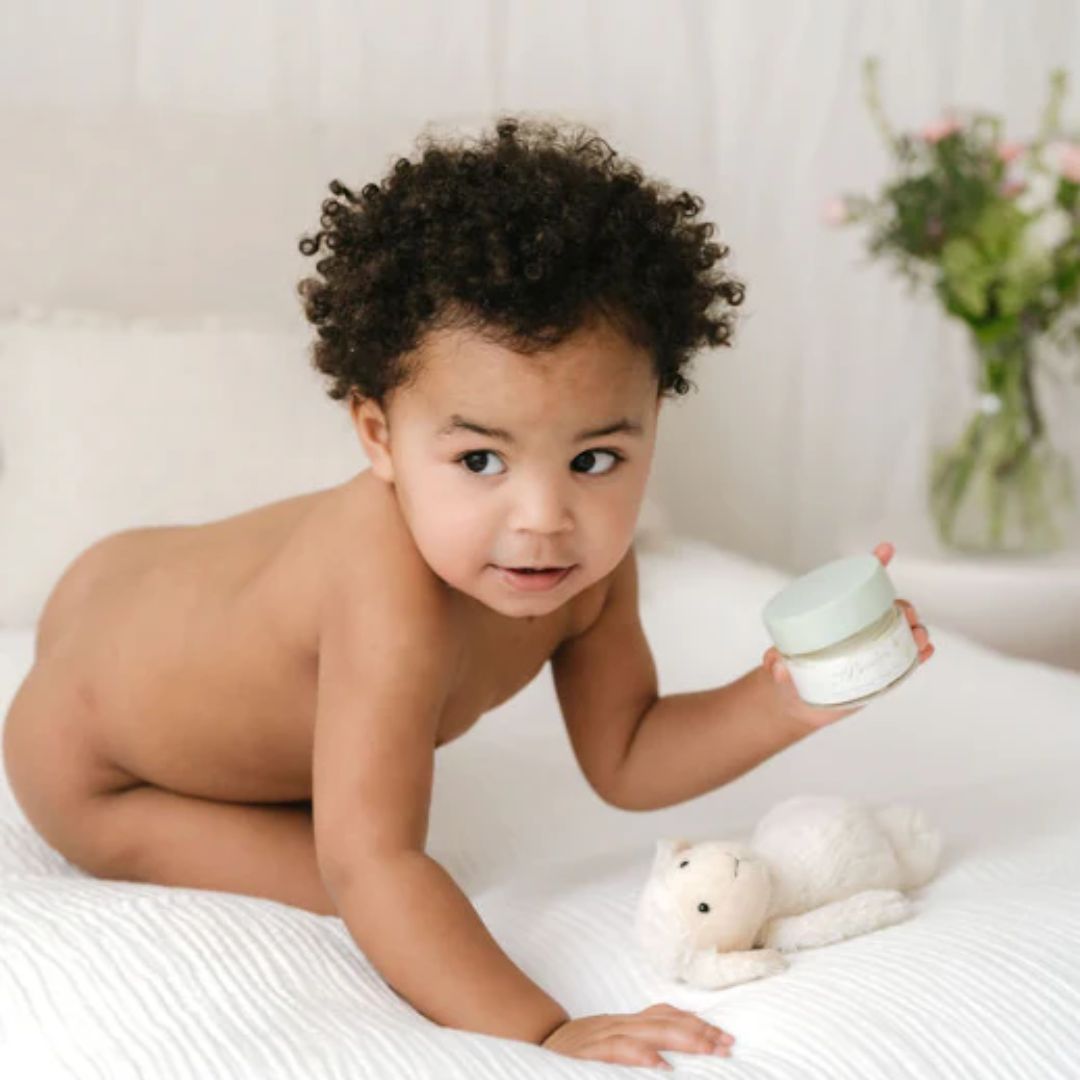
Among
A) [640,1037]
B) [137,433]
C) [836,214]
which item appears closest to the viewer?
[640,1037]

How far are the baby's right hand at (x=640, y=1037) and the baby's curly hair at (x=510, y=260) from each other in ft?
1.39

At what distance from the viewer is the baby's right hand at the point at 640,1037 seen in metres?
0.92

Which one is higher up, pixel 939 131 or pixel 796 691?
pixel 939 131

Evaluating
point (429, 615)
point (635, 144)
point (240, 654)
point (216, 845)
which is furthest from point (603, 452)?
point (635, 144)

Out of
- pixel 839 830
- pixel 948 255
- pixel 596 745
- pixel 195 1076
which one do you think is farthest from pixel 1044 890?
pixel 948 255

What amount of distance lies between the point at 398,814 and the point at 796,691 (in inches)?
12.1

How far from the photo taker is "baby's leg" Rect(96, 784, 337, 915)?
4.25 ft

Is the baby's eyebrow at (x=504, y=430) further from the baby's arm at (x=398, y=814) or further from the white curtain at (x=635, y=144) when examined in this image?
the white curtain at (x=635, y=144)

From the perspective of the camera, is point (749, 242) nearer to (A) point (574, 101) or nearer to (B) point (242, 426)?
(A) point (574, 101)

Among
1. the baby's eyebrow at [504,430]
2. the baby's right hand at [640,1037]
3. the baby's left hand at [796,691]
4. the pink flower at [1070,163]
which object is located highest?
the pink flower at [1070,163]

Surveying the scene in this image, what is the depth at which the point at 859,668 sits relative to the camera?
1046 millimetres

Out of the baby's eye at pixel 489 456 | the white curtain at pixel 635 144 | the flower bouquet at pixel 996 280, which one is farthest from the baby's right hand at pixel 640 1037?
the flower bouquet at pixel 996 280

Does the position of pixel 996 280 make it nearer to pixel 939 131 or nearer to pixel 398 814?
pixel 939 131

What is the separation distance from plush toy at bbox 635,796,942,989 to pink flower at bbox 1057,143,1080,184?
141 cm
